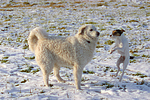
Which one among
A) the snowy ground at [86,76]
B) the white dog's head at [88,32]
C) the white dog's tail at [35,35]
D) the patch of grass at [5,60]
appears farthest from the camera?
the patch of grass at [5,60]

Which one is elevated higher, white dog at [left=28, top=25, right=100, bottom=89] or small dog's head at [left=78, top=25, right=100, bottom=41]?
small dog's head at [left=78, top=25, right=100, bottom=41]

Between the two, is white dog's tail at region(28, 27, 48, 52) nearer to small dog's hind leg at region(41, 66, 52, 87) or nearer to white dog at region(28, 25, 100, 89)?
white dog at region(28, 25, 100, 89)

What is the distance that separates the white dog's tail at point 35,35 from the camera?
243 inches

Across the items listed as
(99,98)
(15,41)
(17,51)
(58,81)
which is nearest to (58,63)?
(58,81)

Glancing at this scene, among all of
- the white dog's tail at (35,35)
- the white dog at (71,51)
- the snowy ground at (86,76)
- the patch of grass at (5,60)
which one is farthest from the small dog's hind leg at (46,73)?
the patch of grass at (5,60)

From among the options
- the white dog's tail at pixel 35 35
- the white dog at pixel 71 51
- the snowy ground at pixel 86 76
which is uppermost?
the white dog's tail at pixel 35 35

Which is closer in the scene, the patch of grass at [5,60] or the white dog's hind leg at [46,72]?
the white dog's hind leg at [46,72]

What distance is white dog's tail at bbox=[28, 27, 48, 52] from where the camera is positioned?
6.18 meters

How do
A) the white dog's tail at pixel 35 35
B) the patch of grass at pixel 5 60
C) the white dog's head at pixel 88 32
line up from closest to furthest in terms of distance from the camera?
the white dog's head at pixel 88 32
the white dog's tail at pixel 35 35
the patch of grass at pixel 5 60

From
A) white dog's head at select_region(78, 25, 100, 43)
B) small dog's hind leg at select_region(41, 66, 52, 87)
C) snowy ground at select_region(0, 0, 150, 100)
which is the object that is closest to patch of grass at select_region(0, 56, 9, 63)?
snowy ground at select_region(0, 0, 150, 100)

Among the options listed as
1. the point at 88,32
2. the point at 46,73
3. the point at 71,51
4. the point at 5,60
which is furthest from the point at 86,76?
the point at 5,60

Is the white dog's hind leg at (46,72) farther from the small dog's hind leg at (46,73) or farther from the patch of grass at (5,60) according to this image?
the patch of grass at (5,60)

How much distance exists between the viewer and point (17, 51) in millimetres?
10781

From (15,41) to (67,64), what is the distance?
8.24m
